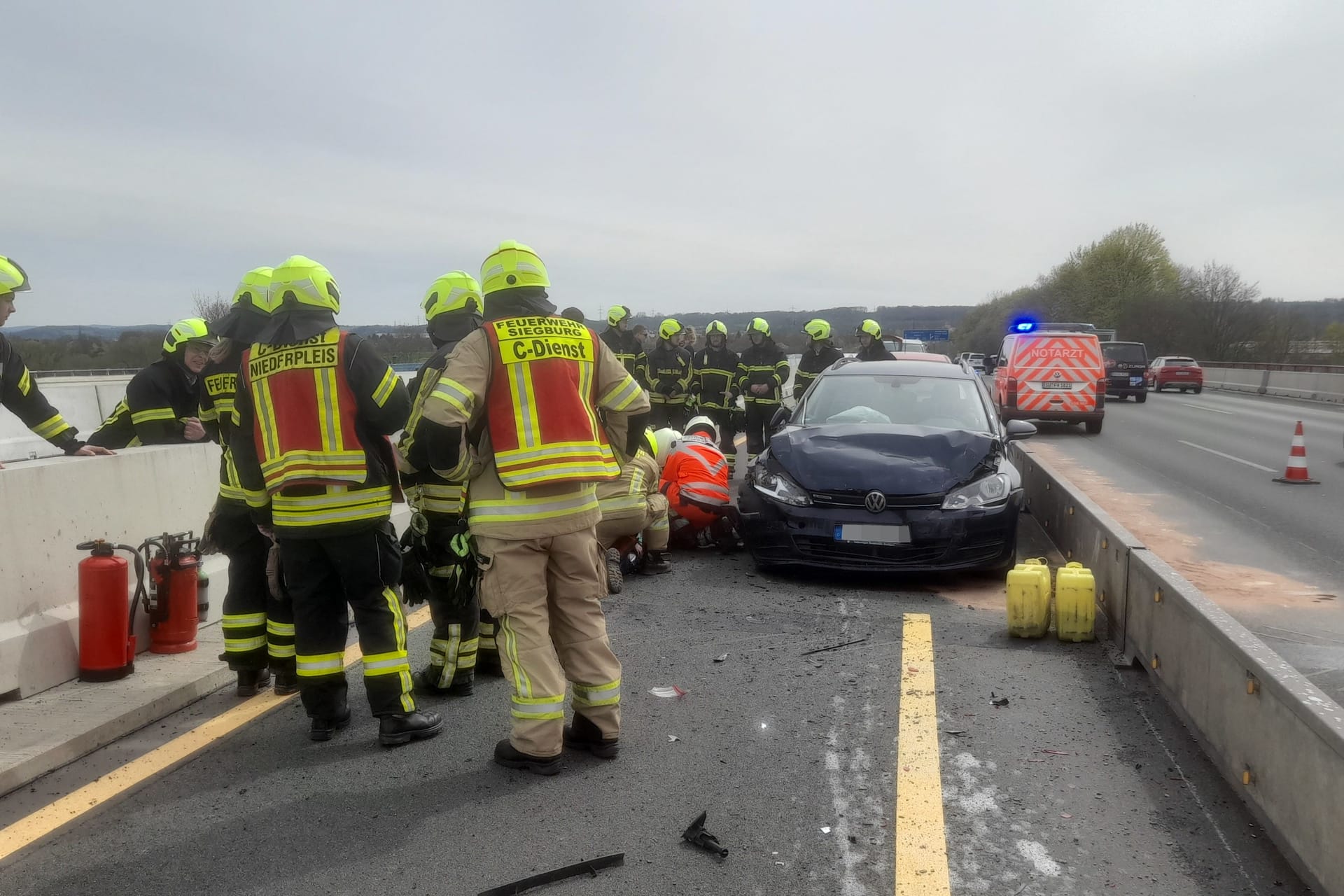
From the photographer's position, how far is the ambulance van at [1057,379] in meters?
20.3

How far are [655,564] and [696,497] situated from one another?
2.56 ft

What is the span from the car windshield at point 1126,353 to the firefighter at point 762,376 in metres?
22.5

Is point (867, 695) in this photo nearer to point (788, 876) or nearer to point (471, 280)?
point (788, 876)

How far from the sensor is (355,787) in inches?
148

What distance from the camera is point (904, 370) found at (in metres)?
8.62

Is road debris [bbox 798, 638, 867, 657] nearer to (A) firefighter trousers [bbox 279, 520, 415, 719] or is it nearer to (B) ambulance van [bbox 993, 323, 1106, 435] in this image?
(A) firefighter trousers [bbox 279, 520, 415, 719]

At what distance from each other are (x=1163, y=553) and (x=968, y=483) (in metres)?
2.59

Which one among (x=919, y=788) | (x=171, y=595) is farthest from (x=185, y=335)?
(x=919, y=788)

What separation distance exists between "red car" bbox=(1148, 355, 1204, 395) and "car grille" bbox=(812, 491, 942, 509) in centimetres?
3674

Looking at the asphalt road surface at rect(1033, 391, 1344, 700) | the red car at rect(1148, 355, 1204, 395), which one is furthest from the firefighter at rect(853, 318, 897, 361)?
the red car at rect(1148, 355, 1204, 395)

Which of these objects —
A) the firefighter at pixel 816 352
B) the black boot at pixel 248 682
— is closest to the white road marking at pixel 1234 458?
the firefighter at pixel 816 352

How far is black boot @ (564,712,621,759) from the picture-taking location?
4.01m

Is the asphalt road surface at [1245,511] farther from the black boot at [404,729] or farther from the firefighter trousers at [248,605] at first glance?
the firefighter trousers at [248,605]

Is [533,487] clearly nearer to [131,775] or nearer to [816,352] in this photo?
[131,775]
